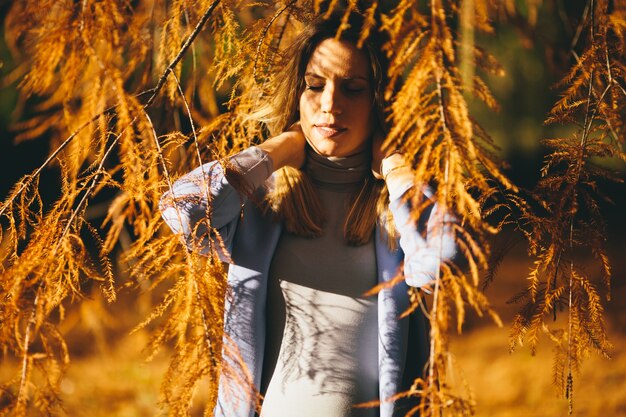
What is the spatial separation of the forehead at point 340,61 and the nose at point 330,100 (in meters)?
0.03

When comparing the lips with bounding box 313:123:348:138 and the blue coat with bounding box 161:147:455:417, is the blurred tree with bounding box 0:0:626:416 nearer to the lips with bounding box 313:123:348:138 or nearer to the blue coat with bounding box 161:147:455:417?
the blue coat with bounding box 161:147:455:417

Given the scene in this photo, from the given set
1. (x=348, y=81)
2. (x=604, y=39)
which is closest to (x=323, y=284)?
(x=348, y=81)

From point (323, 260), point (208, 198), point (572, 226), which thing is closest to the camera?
point (208, 198)

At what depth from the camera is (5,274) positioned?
945 millimetres

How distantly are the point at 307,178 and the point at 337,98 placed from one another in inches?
7.9

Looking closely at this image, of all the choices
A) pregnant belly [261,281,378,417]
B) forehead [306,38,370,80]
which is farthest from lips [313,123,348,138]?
pregnant belly [261,281,378,417]

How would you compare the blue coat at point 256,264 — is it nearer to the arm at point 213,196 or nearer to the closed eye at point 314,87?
the arm at point 213,196

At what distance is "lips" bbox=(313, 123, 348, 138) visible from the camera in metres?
1.23

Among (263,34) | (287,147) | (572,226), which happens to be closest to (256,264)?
(287,147)

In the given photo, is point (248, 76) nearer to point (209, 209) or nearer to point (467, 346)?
point (209, 209)

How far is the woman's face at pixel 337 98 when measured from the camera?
1.22 m

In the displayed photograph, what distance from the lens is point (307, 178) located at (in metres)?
1.32

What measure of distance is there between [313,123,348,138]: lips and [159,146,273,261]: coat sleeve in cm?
13

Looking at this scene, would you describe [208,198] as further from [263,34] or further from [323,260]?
[263,34]
